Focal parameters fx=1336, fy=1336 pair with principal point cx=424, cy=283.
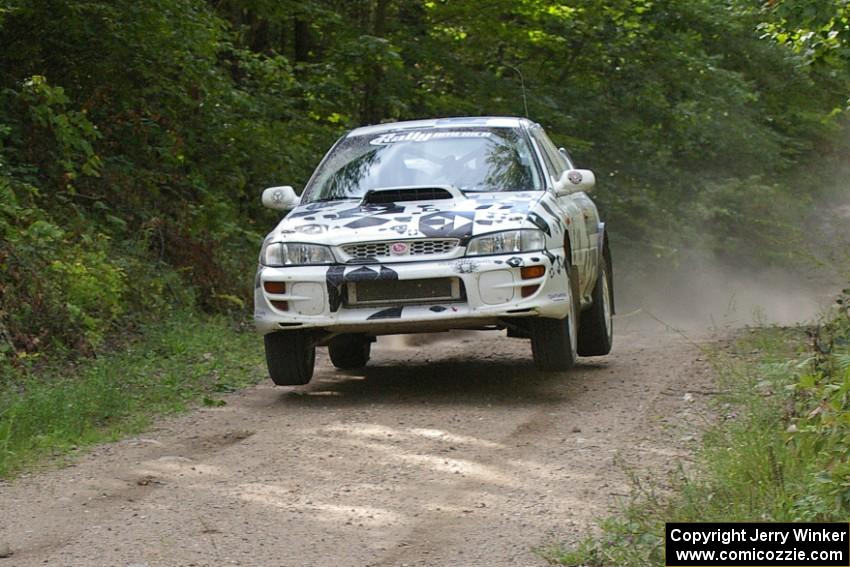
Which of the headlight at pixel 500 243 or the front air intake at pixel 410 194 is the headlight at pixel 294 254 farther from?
the headlight at pixel 500 243

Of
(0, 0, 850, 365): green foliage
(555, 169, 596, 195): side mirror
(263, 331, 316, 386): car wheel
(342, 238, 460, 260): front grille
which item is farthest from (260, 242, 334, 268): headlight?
(0, 0, 850, 365): green foliage

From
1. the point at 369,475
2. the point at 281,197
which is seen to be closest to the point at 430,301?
the point at 281,197

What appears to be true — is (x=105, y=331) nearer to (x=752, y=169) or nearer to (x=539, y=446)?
(x=539, y=446)

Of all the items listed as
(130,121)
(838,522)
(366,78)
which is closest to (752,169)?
(366,78)

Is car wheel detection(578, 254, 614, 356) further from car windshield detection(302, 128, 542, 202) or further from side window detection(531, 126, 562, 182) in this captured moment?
car windshield detection(302, 128, 542, 202)

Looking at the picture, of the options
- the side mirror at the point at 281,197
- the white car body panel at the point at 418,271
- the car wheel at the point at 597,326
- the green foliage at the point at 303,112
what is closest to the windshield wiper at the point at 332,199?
the side mirror at the point at 281,197

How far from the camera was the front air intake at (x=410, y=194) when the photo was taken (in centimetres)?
884

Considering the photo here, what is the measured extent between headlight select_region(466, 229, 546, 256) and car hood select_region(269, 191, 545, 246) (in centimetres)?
4

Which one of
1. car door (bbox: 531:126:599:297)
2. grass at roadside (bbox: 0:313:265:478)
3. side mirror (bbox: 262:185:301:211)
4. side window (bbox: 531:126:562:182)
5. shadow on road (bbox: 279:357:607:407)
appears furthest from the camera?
side window (bbox: 531:126:562:182)

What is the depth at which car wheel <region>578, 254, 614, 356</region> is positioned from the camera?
33.5ft

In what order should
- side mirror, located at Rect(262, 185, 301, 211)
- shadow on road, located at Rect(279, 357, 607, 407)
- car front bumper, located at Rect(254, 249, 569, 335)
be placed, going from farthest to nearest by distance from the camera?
side mirror, located at Rect(262, 185, 301, 211) < shadow on road, located at Rect(279, 357, 607, 407) < car front bumper, located at Rect(254, 249, 569, 335)

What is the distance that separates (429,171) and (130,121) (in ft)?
22.8

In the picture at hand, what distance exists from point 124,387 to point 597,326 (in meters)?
3.56

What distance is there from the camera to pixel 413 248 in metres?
8.29
